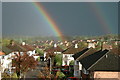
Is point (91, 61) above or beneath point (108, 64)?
above

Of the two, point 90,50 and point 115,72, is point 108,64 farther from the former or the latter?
point 90,50

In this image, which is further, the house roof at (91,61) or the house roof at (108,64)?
the house roof at (91,61)

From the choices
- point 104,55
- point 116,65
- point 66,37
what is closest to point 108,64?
point 116,65

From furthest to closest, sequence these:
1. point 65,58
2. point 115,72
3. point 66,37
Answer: point 66,37 → point 65,58 → point 115,72

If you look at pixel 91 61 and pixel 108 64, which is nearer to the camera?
pixel 108 64

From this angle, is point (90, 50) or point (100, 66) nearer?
point (100, 66)

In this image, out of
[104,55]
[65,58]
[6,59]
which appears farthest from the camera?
[65,58]

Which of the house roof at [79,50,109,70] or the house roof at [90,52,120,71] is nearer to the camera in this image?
the house roof at [90,52,120,71]

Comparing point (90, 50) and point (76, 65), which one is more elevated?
point (90, 50)
